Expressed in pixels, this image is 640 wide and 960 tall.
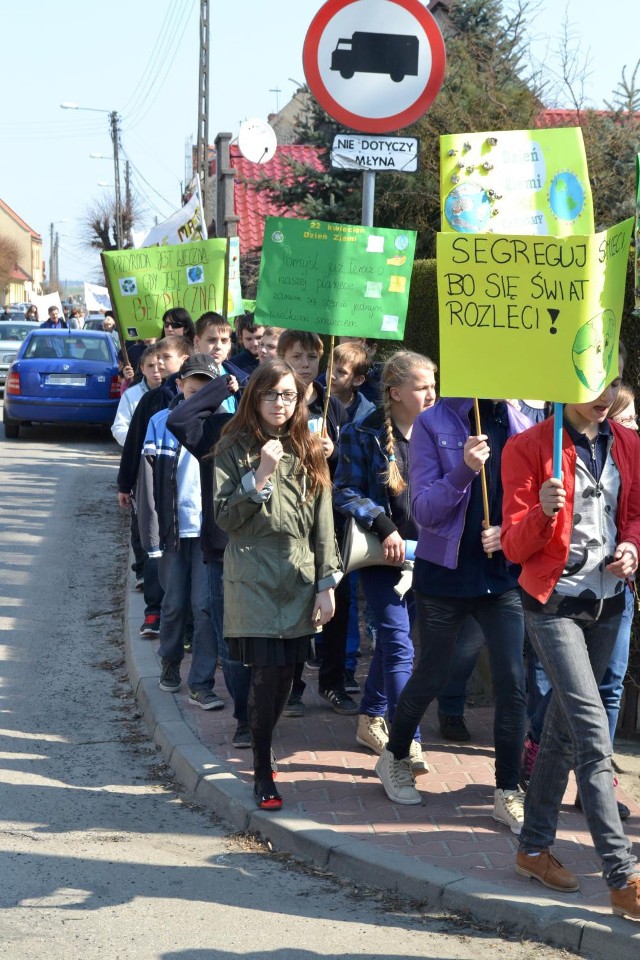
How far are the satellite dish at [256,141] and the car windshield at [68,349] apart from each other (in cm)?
459

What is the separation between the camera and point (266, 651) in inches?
193

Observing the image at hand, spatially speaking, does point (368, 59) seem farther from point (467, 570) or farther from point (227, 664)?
point (227, 664)

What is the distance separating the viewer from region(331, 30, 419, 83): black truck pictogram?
556 cm

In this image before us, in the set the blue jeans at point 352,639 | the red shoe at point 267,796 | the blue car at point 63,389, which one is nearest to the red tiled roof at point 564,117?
A: the blue jeans at point 352,639

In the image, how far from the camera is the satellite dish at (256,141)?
51.3 feet

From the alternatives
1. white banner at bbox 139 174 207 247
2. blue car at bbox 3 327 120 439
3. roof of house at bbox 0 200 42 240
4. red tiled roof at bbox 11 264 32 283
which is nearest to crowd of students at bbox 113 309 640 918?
white banner at bbox 139 174 207 247

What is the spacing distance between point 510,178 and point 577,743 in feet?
8.12

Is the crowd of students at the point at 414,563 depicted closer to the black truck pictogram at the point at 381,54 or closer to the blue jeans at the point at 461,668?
the blue jeans at the point at 461,668

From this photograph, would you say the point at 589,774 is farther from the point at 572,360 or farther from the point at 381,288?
the point at 381,288

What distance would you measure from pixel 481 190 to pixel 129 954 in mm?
3280

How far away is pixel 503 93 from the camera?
477 inches

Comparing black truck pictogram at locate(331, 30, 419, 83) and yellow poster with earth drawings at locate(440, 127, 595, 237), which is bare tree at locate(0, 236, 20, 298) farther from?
yellow poster with earth drawings at locate(440, 127, 595, 237)

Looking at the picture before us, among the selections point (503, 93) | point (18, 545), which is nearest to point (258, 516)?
point (18, 545)

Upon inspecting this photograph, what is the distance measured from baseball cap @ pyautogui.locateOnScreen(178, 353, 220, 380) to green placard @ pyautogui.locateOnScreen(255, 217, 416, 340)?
55 centimetres
